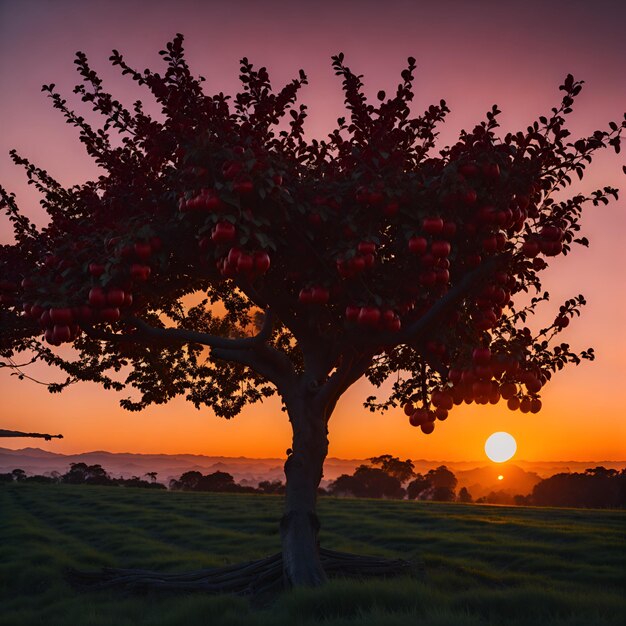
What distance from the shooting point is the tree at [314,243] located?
33.4ft

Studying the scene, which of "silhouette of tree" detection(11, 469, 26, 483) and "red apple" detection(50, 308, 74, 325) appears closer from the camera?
"red apple" detection(50, 308, 74, 325)

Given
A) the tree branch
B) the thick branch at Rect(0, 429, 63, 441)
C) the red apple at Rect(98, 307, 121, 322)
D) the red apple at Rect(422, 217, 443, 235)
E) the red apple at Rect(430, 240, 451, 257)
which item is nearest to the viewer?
the red apple at Rect(422, 217, 443, 235)

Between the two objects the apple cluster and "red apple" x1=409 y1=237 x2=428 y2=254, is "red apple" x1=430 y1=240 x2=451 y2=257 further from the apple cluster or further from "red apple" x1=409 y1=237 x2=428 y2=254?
the apple cluster

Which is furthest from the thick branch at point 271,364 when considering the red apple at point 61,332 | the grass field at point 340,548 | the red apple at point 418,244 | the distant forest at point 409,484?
the distant forest at point 409,484

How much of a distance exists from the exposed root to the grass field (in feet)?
1.42

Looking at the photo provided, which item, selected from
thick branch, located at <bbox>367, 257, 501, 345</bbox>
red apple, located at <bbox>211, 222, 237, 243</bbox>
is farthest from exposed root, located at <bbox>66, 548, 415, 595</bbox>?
red apple, located at <bbox>211, 222, 237, 243</bbox>

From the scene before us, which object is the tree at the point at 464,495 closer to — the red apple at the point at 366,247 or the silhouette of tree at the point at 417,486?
the silhouette of tree at the point at 417,486

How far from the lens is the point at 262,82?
11.6m

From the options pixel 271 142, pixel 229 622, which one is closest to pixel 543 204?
pixel 271 142

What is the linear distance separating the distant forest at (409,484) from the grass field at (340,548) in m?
22.0

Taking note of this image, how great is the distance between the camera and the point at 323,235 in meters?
11.3

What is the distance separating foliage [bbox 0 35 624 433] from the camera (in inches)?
400

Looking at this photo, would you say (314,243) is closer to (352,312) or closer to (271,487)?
(352,312)

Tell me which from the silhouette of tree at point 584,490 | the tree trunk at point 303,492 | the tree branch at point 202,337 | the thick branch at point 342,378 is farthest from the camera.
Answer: the silhouette of tree at point 584,490
